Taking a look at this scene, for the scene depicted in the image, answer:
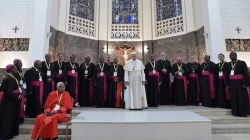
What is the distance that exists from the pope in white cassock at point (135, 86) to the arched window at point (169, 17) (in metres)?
9.03

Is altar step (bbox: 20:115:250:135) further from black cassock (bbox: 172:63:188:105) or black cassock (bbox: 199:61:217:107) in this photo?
black cassock (bbox: 172:63:188:105)

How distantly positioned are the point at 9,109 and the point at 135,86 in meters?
3.47

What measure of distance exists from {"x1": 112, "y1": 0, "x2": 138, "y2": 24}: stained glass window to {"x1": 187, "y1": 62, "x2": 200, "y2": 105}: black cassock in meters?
9.68

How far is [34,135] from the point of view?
3.36 meters

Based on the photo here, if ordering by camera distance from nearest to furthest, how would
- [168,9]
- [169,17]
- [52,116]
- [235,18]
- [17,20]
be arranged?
1. [52,116]
2. [17,20]
3. [235,18]
4. [169,17]
5. [168,9]

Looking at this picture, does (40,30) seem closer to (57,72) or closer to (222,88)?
(57,72)

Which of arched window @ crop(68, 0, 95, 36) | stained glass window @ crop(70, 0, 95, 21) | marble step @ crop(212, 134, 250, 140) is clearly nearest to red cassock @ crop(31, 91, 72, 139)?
marble step @ crop(212, 134, 250, 140)

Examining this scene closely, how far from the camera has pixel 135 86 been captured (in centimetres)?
534

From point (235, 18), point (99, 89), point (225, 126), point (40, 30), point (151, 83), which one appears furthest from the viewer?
point (235, 18)

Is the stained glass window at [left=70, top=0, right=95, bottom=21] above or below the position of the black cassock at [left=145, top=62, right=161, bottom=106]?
above

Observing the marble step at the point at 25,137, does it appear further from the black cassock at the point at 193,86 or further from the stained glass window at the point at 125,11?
the stained glass window at the point at 125,11

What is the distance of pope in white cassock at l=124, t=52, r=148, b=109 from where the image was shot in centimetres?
526

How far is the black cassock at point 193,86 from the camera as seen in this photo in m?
6.62

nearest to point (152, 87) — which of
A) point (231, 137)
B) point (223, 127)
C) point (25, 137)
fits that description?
point (223, 127)
